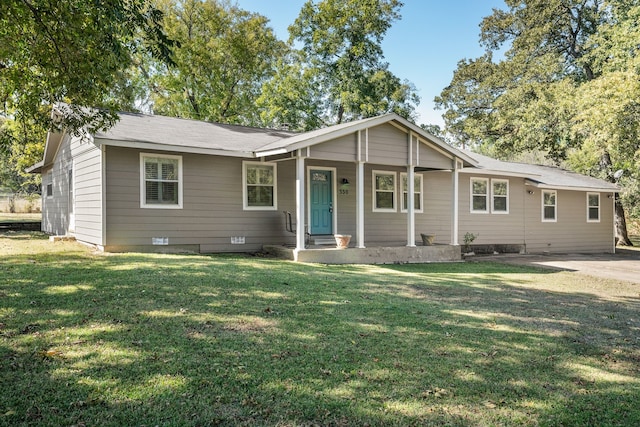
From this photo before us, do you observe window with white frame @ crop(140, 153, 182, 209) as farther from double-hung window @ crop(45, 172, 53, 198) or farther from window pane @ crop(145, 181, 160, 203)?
double-hung window @ crop(45, 172, 53, 198)

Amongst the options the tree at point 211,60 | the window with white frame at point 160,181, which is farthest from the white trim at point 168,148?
the tree at point 211,60

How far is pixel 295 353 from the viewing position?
4.06 metres

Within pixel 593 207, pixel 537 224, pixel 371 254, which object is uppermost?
pixel 593 207

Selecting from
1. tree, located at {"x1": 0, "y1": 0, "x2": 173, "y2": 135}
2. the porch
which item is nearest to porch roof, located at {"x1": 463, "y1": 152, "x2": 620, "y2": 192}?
the porch

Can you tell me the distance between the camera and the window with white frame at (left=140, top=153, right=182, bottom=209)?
35.7 feet

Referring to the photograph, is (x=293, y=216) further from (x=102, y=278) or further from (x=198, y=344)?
(x=198, y=344)

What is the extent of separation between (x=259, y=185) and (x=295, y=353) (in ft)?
28.9

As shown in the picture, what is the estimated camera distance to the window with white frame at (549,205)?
708 inches

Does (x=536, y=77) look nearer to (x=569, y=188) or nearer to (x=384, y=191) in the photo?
(x=569, y=188)

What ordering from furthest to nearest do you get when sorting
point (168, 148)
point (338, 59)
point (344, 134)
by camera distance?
point (338, 59) < point (344, 134) < point (168, 148)

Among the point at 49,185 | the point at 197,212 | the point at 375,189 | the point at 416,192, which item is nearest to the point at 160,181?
the point at 197,212

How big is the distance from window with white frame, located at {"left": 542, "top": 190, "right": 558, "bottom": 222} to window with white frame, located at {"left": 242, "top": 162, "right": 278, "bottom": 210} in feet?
38.0

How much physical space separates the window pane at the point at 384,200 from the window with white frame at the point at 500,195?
15.2 ft

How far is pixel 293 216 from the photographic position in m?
13.0
